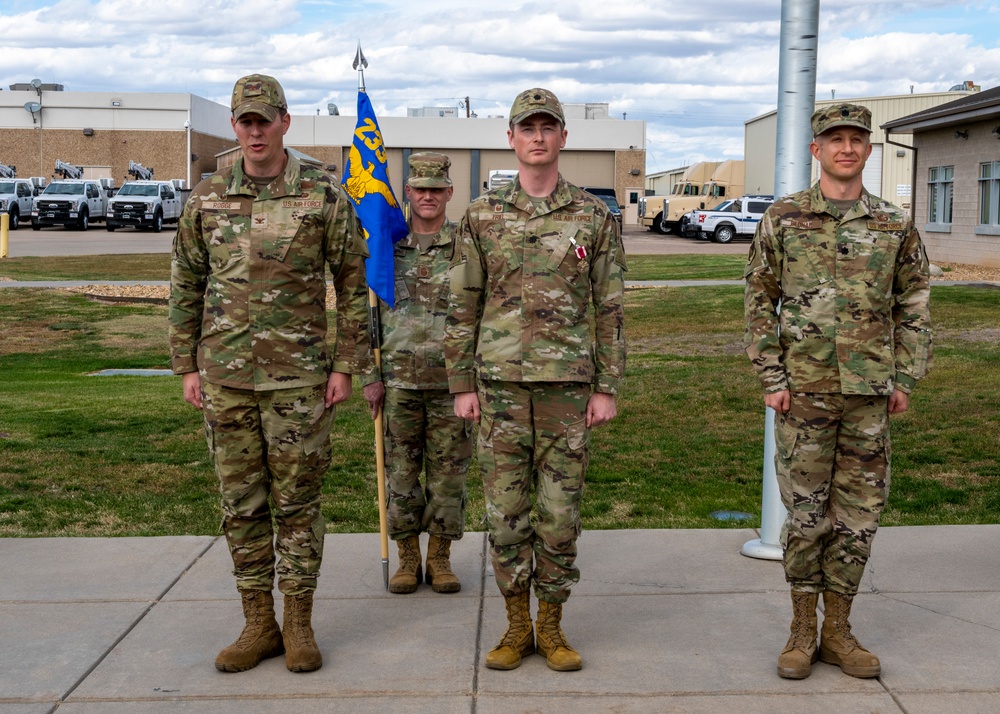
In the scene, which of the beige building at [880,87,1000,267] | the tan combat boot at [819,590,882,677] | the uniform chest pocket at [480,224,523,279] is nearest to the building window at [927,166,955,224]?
the beige building at [880,87,1000,267]

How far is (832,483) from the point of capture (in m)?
4.56

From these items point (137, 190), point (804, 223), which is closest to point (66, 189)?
point (137, 190)

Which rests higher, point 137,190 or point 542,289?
point 137,190

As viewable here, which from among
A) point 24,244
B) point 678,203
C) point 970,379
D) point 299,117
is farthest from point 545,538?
point 299,117

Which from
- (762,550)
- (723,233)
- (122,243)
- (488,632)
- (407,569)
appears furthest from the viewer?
(723,233)

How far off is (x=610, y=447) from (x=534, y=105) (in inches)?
199

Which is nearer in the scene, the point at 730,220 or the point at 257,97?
the point at 257,97

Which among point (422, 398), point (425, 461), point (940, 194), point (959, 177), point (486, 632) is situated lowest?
point (486, 632)

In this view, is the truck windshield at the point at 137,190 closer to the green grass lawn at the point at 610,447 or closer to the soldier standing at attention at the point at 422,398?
the green grass lawn at the point at 610,447

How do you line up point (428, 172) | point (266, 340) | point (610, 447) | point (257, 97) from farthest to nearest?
point (610, 447)
point (428, 172)
point (266, 340)
point (257, 97)

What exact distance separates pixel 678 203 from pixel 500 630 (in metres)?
42.7

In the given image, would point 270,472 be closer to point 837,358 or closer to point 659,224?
point 837,358

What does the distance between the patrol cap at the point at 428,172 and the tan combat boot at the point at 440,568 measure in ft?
5.57

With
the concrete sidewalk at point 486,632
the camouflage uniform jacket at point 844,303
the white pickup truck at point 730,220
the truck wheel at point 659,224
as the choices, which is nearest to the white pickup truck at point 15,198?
the truck wheel at point 659,224
